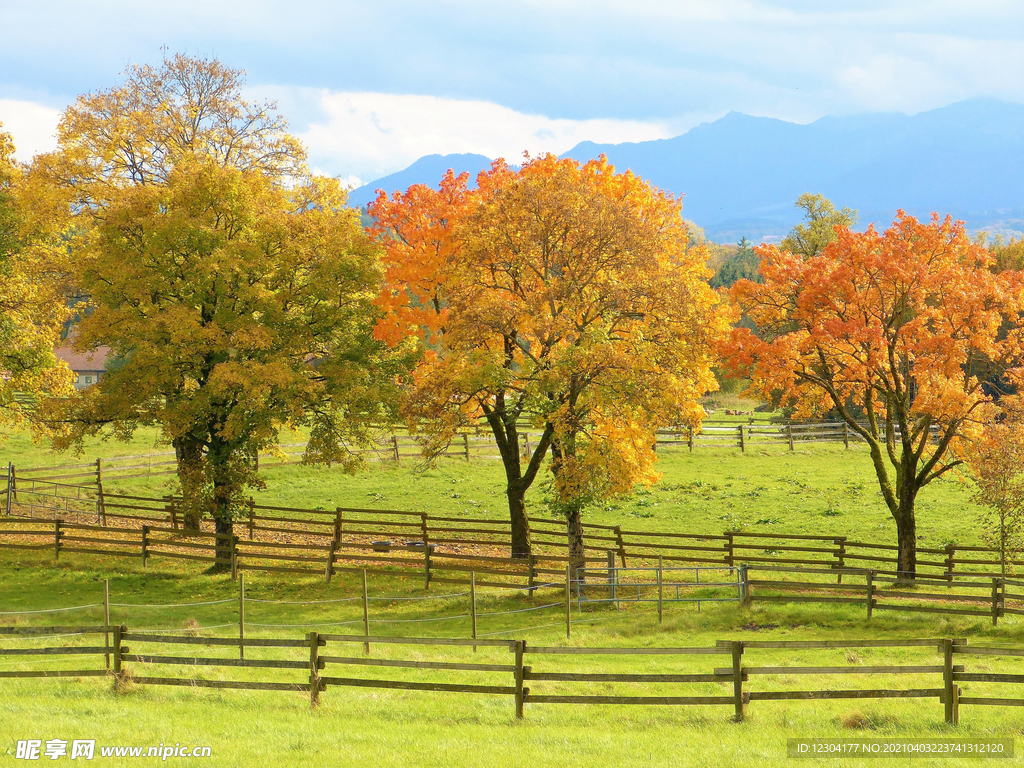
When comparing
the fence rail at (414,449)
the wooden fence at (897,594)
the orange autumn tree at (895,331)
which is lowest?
the wooden fence at (897,594)

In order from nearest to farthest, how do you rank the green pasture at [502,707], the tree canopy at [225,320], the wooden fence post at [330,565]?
the green pasture at [502,707], the tree canopy at [225,320], the wooden fence post at [330,565]

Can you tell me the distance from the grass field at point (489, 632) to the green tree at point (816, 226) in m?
21.4

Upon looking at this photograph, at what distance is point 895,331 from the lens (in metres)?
22.8

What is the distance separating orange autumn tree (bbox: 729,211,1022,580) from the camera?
70.0 ft

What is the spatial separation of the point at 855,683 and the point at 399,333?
14.6m

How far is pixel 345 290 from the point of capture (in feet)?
77.1

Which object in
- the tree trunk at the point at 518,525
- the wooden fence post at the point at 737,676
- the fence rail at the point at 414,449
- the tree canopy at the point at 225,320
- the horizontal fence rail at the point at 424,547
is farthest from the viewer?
the fence rail at the point at 414,449

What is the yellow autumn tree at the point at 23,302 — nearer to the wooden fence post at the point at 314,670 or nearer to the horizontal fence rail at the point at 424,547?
the horizontal fence rail at the point at 424,547

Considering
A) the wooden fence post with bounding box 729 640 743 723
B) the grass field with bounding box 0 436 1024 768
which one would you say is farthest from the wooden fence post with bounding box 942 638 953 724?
the wooden fence post with bounding box 729 640 743 723

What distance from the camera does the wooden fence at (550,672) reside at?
11.7 metres

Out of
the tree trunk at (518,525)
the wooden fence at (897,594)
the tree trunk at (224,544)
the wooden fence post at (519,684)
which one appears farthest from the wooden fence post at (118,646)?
the wooden fence at (897,594)

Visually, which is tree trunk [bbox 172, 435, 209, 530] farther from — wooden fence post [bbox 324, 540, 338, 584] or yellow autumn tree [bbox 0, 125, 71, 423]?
yellow autumn tree [bbox 0, 125, 71, 423]

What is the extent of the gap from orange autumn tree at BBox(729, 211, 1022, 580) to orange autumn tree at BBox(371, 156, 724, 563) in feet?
6.13

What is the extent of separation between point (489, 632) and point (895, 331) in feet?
43.4
